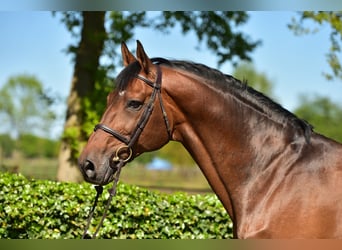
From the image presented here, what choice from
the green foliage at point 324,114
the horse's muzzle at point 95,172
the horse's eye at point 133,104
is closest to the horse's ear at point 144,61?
the horse's eye at point 133,104

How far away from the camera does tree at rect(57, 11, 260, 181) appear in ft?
30.6

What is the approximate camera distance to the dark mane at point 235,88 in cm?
315

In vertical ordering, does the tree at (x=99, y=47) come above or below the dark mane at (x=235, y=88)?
above

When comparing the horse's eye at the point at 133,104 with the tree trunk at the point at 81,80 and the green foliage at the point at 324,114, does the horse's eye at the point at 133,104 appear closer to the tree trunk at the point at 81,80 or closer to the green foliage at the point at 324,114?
the tree trunk at the point at 81,80

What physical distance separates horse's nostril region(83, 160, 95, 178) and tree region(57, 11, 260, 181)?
5930mm

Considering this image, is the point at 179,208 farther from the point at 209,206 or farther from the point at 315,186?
the point at 315,186

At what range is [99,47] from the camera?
9727mm

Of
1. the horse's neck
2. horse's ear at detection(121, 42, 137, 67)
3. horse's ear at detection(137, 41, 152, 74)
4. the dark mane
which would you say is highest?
horse's ear at detection(121, 42, 137, 67)

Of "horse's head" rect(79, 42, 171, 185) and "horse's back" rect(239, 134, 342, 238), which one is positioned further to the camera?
"horse's head" rect(79, 42, 171, 185)

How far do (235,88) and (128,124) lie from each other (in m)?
0.73

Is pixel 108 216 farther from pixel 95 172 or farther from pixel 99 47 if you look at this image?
pixel 99 47

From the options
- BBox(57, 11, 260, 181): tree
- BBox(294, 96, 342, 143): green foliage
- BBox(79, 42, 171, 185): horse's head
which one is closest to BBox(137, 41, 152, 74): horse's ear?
BBox(79, 42, 171, 185): horse's head

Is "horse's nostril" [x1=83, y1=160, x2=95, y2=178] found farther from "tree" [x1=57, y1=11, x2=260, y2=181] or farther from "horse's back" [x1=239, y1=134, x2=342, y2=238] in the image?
"tree" [x1=57, y1=11, x2=260, y2=181]

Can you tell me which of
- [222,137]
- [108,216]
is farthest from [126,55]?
[108,216]
